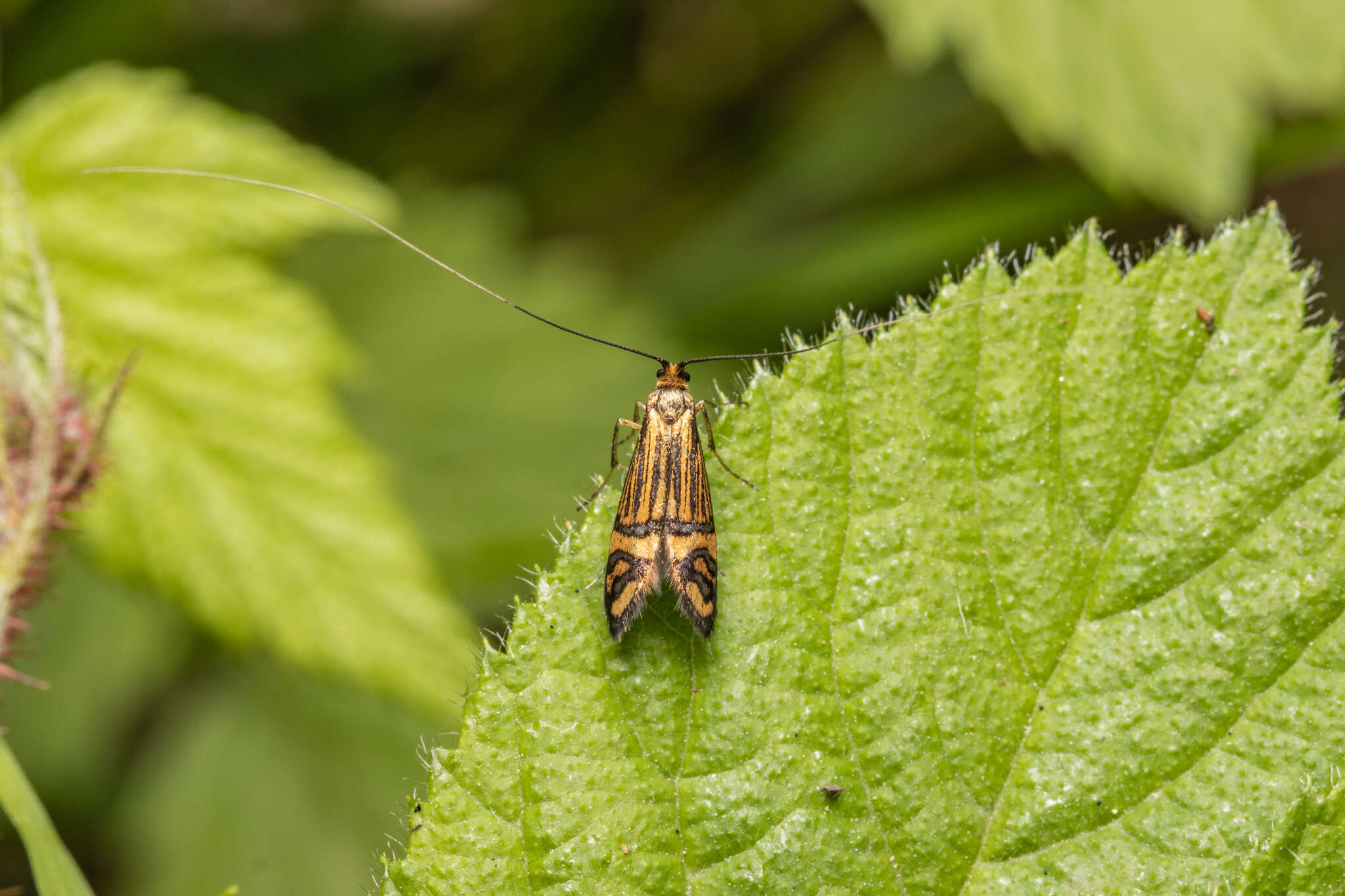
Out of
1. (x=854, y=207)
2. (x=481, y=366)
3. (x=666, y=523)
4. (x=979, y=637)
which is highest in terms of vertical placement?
(x=854, y=207)

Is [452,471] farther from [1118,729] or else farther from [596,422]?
[1118,729]

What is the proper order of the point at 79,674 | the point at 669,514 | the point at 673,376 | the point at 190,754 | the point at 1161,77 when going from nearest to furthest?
the point at 669,514
the point at 673,376
the point at 1161,77
the point at 79,674
the point at 190,754

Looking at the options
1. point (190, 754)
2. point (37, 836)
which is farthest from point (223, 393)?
point (190, 754)

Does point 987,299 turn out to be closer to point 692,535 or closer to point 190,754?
point 692,535

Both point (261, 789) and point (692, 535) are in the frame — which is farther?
point (261, 789)

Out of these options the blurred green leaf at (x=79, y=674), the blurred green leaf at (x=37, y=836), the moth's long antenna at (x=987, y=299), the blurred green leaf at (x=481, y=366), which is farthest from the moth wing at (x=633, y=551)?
the blurred green leaf at (x=79, y=674)

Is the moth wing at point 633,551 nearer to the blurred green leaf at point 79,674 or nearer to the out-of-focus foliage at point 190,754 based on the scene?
the out-of-focus foliage at point 190,754

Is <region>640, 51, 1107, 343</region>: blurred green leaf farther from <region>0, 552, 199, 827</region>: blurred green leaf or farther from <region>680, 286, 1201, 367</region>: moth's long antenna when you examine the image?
<region>680, 286, 1201, 367</region>: moth's long antenna
